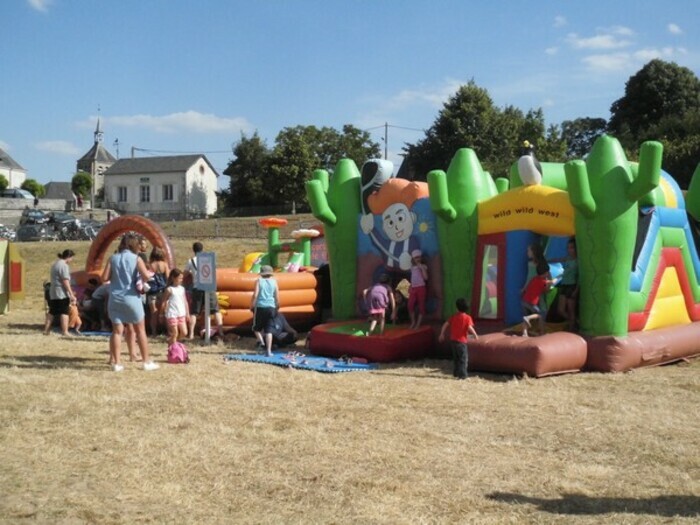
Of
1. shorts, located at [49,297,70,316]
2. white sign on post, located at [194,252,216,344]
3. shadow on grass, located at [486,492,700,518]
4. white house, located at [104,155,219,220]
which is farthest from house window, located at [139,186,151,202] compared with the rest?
shadow on grass, located at [486,492,700,518]

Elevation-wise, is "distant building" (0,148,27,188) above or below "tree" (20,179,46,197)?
above

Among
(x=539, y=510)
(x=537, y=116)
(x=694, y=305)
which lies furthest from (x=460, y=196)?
(x=537, y=116)

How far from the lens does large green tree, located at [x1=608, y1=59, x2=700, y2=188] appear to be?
36.9 m

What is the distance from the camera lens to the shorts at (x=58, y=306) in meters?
11.6

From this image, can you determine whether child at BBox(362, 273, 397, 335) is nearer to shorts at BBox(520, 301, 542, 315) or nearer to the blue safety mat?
the blue safety mat

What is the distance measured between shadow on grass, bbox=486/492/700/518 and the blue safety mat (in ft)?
14.9

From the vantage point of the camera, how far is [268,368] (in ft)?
29.6

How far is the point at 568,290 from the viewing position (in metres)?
9.41

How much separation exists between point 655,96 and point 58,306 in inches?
1488

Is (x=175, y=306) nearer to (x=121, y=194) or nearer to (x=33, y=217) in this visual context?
(x=33, y=217)

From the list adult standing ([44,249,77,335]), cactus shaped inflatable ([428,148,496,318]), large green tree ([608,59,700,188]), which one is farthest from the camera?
large green tree ([608,59,700,188])

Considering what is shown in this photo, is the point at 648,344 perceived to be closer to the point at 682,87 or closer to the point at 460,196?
the point at 460,196

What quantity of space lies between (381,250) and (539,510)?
7.14 metres

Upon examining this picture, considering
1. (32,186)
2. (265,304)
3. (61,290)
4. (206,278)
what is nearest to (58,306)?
(61,290)
